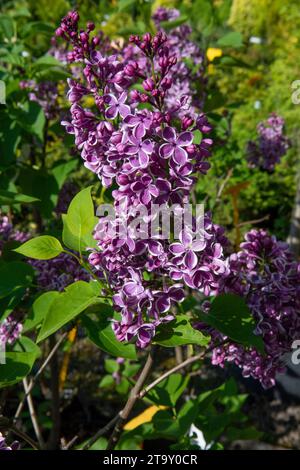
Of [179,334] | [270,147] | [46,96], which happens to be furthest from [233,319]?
[270,147]

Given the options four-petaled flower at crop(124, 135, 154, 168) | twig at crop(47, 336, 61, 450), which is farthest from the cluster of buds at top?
twig at crop(47, 336, 61, 450)

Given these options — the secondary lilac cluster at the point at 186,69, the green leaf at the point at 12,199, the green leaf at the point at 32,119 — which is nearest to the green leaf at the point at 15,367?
the green leaf at the point at 12,199

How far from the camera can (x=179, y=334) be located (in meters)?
1.13

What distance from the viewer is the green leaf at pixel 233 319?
1.14 metres

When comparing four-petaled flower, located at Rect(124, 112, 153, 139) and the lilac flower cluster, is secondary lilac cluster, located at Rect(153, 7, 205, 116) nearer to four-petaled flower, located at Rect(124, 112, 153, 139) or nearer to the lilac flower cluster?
the lilac flower cluster

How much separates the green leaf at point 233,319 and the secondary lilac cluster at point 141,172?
4.5 inches

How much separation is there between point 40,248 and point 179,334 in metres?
0.36

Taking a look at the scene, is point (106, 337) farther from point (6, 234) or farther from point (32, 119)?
point (32, 119)

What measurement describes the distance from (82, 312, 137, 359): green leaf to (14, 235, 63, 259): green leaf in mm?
174

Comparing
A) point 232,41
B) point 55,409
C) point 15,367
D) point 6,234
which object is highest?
point 232,41

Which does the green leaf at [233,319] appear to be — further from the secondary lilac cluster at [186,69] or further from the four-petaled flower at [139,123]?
the secondary lilac cluster at [186,69]

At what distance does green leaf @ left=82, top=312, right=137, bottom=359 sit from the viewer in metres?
1.22

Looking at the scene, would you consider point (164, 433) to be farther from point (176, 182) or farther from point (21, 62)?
point (21, 62)

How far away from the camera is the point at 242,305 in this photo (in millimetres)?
1191
